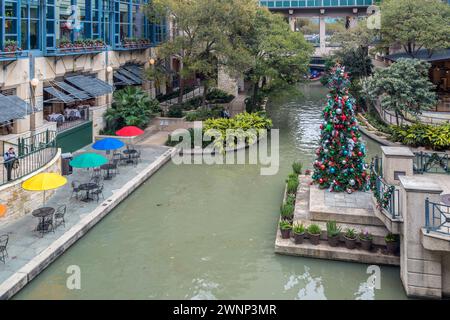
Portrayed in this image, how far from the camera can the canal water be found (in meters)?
11.2

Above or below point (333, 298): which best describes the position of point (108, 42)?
above

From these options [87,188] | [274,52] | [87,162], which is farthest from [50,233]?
[274,52]

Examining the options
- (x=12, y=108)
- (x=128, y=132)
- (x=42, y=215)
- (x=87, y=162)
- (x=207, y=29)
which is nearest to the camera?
(x=42, y=215)

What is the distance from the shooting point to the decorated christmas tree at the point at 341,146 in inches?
610

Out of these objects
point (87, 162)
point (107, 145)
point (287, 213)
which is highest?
point (107, 145)

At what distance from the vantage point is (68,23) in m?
24.7

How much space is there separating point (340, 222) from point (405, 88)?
14205 mm

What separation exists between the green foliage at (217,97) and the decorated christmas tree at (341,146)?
23.2 metres

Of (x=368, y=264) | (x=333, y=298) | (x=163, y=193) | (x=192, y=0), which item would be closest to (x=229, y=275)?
(x=333, y=298)

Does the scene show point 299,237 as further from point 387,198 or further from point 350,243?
point 387,198

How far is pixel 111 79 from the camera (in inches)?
1153
